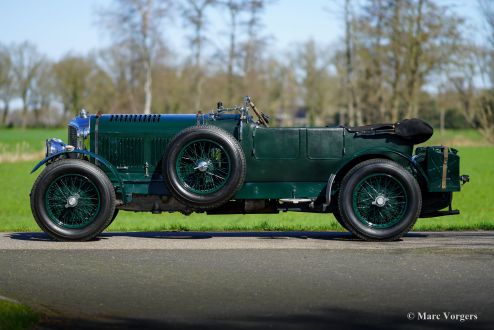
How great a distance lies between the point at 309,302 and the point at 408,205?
12.5ft

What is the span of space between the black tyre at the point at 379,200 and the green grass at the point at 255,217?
2.22 m

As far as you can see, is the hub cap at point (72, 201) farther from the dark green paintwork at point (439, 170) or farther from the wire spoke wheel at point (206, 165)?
the dark green paintwork at point (439, 170)

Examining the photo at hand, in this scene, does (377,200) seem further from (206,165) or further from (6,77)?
(6,77)

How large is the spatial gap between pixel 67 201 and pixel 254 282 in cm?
358

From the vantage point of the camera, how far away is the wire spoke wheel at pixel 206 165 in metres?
9.91

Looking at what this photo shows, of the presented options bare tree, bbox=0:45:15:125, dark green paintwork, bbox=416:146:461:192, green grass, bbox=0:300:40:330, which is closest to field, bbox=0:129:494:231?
dark green paintwork, bbox=416:146:461:192

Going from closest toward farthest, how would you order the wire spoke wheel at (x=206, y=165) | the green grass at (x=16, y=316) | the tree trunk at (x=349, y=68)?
the green grass at (x=16, y=316) < the wire spoke wheel at (x=206, y=165) < the tree trunk at (x=349, y=68)

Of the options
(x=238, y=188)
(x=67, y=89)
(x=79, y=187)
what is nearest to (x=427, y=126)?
(x=238, y=188)

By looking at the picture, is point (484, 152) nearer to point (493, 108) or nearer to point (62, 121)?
point (493, 108)

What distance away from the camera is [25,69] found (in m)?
94.3

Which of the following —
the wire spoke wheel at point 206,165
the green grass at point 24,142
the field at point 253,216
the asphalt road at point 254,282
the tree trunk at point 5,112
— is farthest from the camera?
the tree trunk at point 5,112

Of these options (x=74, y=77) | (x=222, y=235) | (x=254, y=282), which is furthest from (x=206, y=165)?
(x=74, y=77)

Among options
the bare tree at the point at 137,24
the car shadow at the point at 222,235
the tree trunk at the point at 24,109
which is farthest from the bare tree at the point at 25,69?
the car shadow at the point at 222,235

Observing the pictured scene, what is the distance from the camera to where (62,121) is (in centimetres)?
9894
